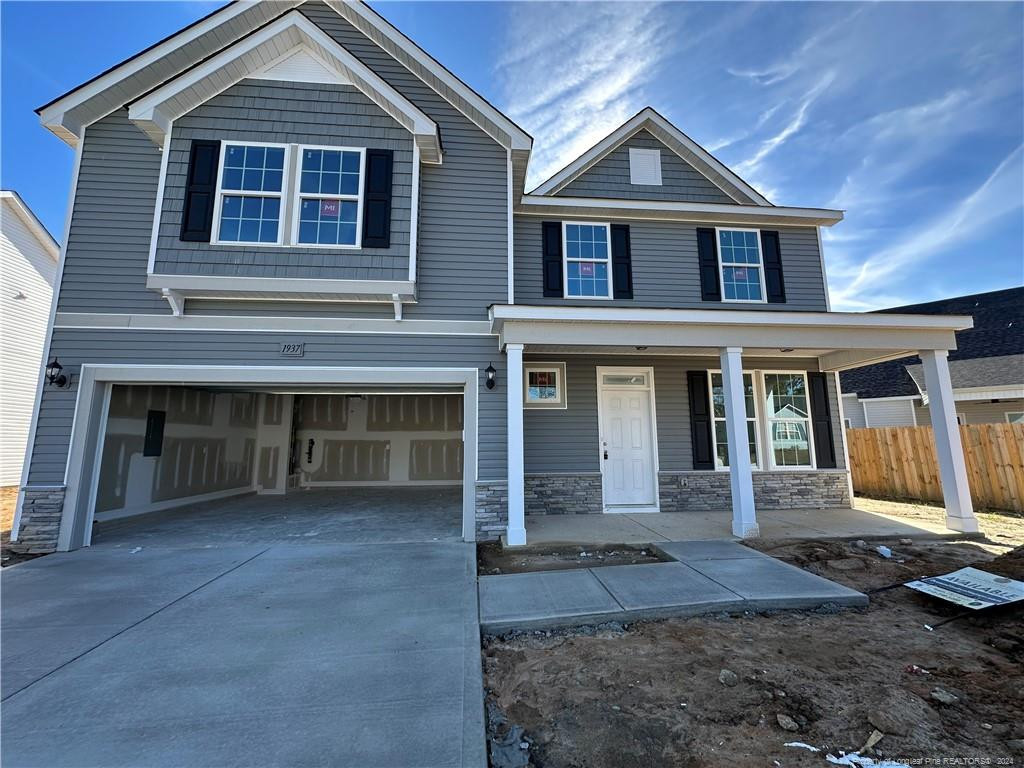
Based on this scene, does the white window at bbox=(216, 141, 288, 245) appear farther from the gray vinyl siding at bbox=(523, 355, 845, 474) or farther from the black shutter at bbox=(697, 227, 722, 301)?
the black shutter at bbox=(697, 227, 722, 301)

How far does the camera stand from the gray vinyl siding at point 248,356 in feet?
17.7

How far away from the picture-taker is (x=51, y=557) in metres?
4.96

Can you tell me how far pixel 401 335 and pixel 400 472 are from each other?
7.14 metres

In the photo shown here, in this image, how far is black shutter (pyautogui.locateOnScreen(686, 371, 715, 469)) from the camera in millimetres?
7480

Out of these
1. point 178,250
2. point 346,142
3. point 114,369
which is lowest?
point 114,369

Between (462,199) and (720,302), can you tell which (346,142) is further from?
(720,302)

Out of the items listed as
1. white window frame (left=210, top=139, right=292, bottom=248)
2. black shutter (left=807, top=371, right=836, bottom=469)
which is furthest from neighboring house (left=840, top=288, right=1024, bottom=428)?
white window frame (left=210, top=139, right=292, bottom=248)

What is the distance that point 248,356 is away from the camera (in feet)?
18.9

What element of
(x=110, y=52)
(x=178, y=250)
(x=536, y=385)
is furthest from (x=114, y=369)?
(x=536, y=385)

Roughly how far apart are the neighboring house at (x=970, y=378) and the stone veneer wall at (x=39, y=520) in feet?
60.7

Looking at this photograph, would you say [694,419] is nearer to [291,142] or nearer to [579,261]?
[579,261]

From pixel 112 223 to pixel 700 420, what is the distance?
31.3ft

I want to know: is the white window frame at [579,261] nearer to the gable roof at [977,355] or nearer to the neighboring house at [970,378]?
the neighboring house at [970,378]

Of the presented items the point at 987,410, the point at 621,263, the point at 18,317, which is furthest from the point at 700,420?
the point at 18,317
